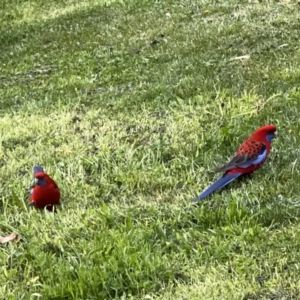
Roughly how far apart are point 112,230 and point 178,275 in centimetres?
55

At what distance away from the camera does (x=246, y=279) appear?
2879 millimetres

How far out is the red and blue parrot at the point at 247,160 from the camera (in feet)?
12.6

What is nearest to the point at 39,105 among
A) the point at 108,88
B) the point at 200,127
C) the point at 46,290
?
the point at 108,88

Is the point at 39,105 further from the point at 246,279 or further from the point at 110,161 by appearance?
the point at 246,279

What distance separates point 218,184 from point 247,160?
258 mm

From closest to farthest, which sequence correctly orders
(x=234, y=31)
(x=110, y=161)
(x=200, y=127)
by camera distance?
1. (x=110, y=161)
2. (x=200, y=127)
3. (x=234, y=31)

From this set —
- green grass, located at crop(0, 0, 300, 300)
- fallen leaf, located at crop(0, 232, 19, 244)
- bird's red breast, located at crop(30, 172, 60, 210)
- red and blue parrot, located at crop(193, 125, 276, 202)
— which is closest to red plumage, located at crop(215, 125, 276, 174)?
red and blue parrot, located at crop(193, 125, 276, 202)

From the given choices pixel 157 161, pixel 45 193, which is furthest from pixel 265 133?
pixel 45 193

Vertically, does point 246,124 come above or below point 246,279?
below

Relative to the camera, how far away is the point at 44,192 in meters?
3.87

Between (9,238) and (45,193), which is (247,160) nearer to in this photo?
(45,193)

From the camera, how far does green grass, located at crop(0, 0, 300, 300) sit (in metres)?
3.03

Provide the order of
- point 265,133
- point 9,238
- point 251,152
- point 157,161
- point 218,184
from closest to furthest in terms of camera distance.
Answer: point 9,238, point 218,184, point 251,152, point 265,133, point 157,161

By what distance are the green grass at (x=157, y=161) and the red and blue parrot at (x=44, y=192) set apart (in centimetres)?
9
